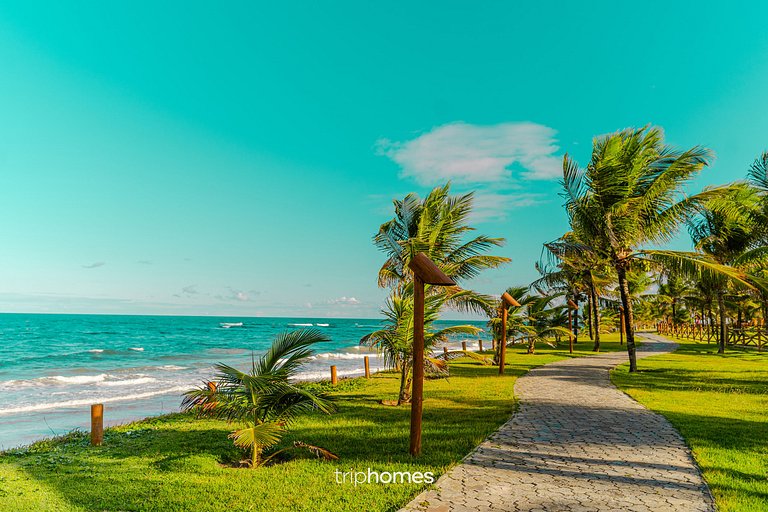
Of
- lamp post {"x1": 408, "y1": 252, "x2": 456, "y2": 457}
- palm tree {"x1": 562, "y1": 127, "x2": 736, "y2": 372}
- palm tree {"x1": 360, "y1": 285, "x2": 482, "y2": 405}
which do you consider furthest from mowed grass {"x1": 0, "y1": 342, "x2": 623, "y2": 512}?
palm tree {"x1": 562, "y1": 127, "x2": 736, "y2": 372}

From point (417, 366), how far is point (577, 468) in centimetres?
217

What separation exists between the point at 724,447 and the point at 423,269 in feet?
15.5

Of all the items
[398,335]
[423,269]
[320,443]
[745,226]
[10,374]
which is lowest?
[10,374]

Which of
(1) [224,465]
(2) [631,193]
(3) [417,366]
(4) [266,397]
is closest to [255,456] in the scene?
(1) [224,465]

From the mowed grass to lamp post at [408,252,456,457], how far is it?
1.16 feet

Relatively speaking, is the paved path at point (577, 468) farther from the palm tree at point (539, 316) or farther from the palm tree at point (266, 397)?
the palm tree at point (539, 316)

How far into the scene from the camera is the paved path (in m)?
4.37

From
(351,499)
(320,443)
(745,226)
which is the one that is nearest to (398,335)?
(320,443)

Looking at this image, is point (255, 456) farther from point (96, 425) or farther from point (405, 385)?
point (405, 385)

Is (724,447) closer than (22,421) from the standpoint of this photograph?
Yes

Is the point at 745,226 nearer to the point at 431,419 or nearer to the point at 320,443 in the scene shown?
the point at 431,419

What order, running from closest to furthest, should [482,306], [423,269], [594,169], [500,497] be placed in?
[500,497]
[423,269]
[482,306]
[594,169]

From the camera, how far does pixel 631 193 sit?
13.9 meters

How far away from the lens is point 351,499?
4.64 metres
